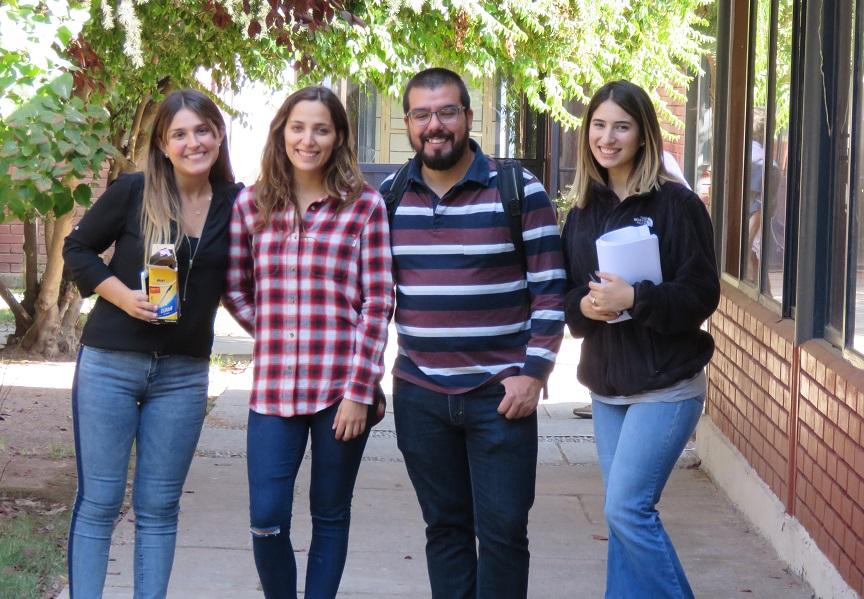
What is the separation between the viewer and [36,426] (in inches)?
348

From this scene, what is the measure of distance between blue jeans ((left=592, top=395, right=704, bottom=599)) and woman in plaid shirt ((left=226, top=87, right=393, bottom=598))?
2.63 feet

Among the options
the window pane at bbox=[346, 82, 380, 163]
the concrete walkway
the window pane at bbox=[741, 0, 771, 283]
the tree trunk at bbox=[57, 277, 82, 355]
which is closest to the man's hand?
the concrete walkway

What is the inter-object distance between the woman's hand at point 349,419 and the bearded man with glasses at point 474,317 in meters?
0.16

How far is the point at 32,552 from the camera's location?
18.9 ft

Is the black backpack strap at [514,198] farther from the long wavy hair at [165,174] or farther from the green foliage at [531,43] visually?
the green foliage at [531,43]

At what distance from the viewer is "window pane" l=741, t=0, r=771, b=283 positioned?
7020 mm

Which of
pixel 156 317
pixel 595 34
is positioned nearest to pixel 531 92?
pixel 595 34

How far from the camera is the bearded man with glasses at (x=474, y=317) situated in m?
4.04

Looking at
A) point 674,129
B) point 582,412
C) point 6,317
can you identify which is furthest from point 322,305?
point 674,129

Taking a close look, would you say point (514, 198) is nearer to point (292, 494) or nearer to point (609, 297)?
point (609, 297)

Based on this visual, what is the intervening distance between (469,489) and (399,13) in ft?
21.4

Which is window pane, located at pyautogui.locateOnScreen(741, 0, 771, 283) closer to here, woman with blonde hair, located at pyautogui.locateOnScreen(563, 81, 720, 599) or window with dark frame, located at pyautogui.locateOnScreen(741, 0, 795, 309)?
window with dark frame, located at pyautogui.locateOnScreen(741, 0, 795, 309)

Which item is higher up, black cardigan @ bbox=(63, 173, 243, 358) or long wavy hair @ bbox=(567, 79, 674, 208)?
long wavy hair @ bbox=(567, 79, 674, 208)

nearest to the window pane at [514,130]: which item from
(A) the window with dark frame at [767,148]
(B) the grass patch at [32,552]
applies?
(A) the window with dark frame at [767,148]
